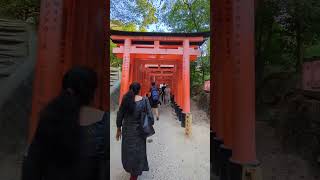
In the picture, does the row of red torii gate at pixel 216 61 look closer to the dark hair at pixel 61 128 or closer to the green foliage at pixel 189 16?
the dark hair at pixel 61 128

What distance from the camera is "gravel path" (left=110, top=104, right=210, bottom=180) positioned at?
5727 mm

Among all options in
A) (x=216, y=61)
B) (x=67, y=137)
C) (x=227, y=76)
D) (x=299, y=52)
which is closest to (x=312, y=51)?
(x=299, y=52)

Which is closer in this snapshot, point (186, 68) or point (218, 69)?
point (218, 69)

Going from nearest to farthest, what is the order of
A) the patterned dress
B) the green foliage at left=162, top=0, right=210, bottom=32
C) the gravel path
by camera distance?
the patterned dress < the gravel path < the green foliage at left=162, top=0, right=210, bottom=32

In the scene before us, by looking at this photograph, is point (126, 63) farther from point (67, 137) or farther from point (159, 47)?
point (67, 137)

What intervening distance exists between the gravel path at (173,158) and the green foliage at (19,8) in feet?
11.8

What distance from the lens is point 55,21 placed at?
304 centimetres

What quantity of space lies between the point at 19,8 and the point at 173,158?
470cm

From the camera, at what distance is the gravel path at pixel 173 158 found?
5727 millimetres

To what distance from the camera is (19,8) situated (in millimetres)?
7410

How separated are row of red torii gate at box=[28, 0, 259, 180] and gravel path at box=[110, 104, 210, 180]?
5.00 feet

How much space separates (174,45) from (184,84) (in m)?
1.55

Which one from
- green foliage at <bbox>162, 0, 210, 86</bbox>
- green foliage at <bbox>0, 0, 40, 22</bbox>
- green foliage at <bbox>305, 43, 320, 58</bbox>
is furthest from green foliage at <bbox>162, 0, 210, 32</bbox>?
green foliage at <bbox>0, 0, 40, 22</bbox>

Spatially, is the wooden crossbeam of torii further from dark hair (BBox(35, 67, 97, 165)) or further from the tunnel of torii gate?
dark hair (BBox(35, 67, 97, 165))
